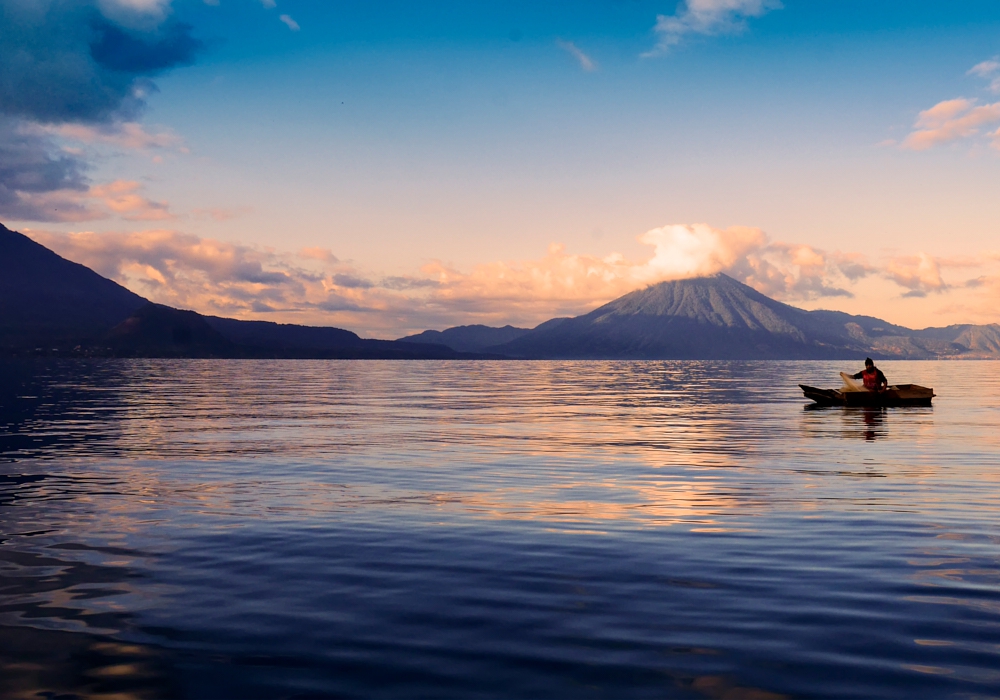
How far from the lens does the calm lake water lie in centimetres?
784

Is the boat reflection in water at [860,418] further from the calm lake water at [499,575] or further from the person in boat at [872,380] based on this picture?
the calm lake water at [499,575]

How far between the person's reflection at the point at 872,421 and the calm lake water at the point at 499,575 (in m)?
7.49

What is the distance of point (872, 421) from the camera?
141 feet

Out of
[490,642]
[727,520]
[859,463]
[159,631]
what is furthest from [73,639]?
[859,463]

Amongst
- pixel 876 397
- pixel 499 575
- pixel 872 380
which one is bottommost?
pixel 499 575

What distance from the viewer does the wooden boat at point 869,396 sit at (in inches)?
2056

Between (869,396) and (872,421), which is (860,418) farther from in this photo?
(869,396)

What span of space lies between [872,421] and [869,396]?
10268 millimetres

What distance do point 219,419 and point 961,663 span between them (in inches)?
1589

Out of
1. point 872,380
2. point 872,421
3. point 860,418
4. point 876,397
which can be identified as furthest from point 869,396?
point 872,421

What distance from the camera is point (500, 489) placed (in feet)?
65.1

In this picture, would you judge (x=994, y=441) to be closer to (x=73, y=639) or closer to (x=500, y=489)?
(x=500, y=489)

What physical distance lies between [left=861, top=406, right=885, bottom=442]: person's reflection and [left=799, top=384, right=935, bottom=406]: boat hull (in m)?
0.68

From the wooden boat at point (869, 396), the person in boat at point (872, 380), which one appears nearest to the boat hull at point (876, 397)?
the wooden boat at point (869, 396)
